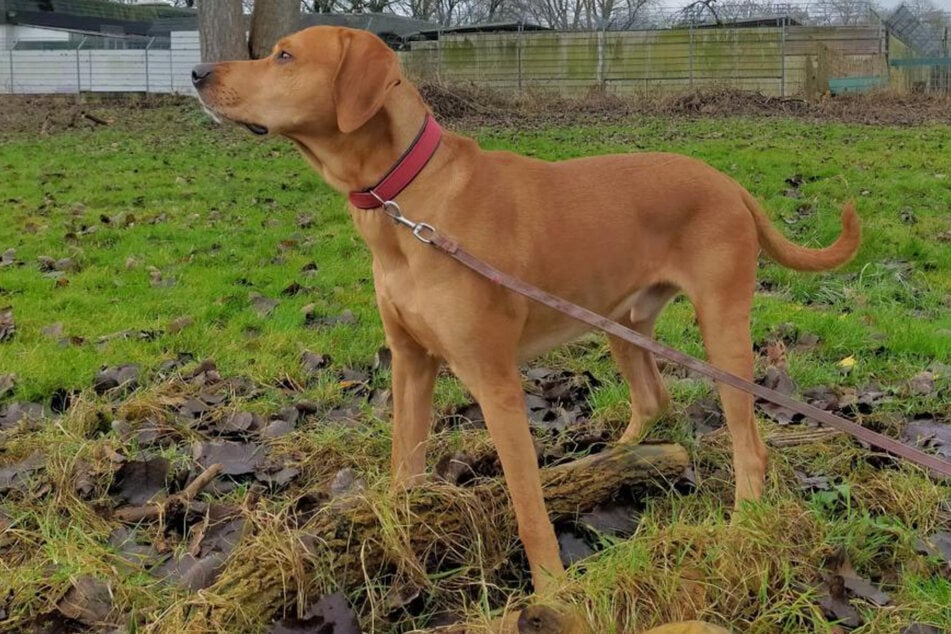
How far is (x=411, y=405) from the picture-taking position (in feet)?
Result: 11.9

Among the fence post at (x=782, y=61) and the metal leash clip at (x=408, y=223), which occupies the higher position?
the fence post at (x=782, y=61)

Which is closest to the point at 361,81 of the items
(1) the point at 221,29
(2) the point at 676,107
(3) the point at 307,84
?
(3) the point at 307,84

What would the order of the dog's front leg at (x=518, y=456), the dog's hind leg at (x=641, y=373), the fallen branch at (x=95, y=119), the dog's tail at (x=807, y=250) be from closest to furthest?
the dog's front leg at (x=518, y=456)
the dog's tail at (x=807, y=250)
the dog's hind leg at (x=641, y=373)
the fallen branch at (x=95, y=119)

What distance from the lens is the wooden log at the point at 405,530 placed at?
106 inches

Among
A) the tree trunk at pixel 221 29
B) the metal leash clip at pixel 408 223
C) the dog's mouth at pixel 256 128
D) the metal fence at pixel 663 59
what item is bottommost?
the metal leash clip at pixel 408 223

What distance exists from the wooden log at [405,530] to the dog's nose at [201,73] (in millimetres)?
1687

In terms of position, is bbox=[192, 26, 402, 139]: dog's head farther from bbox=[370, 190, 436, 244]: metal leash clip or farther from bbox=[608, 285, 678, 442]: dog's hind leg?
bbox=[608, 285, 678, 442]: dog's hind leg

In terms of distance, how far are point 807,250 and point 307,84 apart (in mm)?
2379

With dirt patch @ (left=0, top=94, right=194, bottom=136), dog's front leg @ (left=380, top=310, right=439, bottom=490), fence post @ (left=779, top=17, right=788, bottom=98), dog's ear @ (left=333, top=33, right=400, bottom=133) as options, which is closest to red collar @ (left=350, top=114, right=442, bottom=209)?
dog's ear @ (left=333, top=33, right=400, bottom=133)

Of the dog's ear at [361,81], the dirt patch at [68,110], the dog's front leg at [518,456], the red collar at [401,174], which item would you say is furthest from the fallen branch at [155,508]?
the dirt patch at [68,110]

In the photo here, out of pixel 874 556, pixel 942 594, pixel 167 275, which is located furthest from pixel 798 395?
pixel 167 275

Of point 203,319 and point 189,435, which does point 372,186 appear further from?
point 203,319

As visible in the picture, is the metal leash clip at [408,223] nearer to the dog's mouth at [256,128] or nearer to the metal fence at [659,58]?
the dog's mouth at [256,128]

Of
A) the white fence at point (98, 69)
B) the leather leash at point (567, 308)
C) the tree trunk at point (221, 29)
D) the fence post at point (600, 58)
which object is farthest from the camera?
the white fence at point (98, 69)
